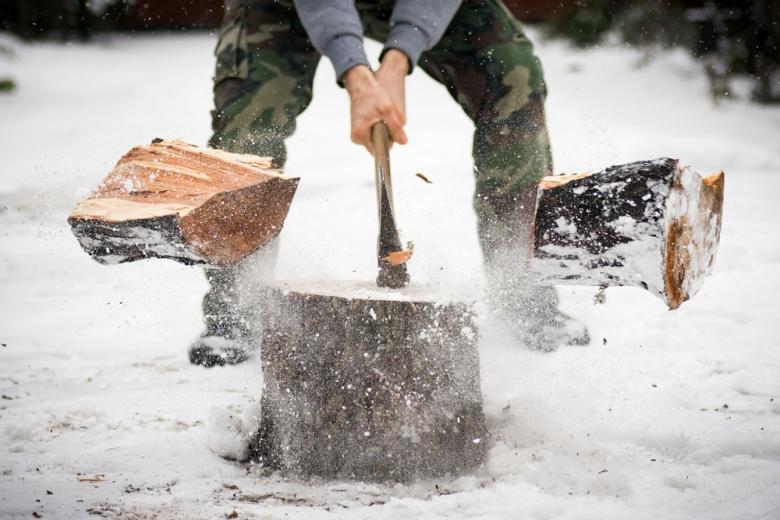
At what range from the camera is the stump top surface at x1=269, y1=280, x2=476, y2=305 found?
1384mm

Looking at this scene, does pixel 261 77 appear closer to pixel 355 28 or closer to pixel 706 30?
pixel 355 28

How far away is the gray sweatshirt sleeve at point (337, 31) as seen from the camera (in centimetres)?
183

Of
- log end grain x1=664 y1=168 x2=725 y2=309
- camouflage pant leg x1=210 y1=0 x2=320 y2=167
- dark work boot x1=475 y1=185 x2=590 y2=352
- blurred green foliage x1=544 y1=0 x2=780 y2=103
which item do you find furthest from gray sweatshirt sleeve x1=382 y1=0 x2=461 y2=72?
blurred green foliage x1=544 y1=0 x2=780 y2=103

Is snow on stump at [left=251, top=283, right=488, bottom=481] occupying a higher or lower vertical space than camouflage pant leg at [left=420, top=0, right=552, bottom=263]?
lower

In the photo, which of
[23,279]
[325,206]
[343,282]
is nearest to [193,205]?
[343,282]

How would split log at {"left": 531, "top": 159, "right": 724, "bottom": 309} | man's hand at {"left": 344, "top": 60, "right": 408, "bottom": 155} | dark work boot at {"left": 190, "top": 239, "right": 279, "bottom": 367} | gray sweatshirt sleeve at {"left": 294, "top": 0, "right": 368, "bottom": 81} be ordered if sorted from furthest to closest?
dark work boot at {"left": 190, "top": 239, "right": 279, "bottom": 367}
gray sweatshirt sleeve at {"left": 294, "top": 0, "right": 368, "bottom": 81}
man's hand at {"left": 344, "top": 60, "right": 408, "bottom": 155}
split log at {"left": 531, "top": 159, "right": 724, "bottom": 309}

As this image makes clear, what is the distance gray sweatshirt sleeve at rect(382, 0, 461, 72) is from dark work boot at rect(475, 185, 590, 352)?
494mm

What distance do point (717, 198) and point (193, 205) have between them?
1.04m

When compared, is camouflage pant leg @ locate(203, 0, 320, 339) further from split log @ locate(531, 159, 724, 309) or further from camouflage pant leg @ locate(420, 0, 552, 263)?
split log @ locate(531, 159, 724, 309)

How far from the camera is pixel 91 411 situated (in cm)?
176

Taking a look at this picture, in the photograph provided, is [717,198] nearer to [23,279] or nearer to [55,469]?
[55,469]

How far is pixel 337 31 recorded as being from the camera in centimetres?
187

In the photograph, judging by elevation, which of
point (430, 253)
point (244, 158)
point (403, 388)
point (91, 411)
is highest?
point (244, 158)

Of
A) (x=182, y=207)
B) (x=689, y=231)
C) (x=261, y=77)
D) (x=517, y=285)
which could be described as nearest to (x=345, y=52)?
(x=261, y=77)
